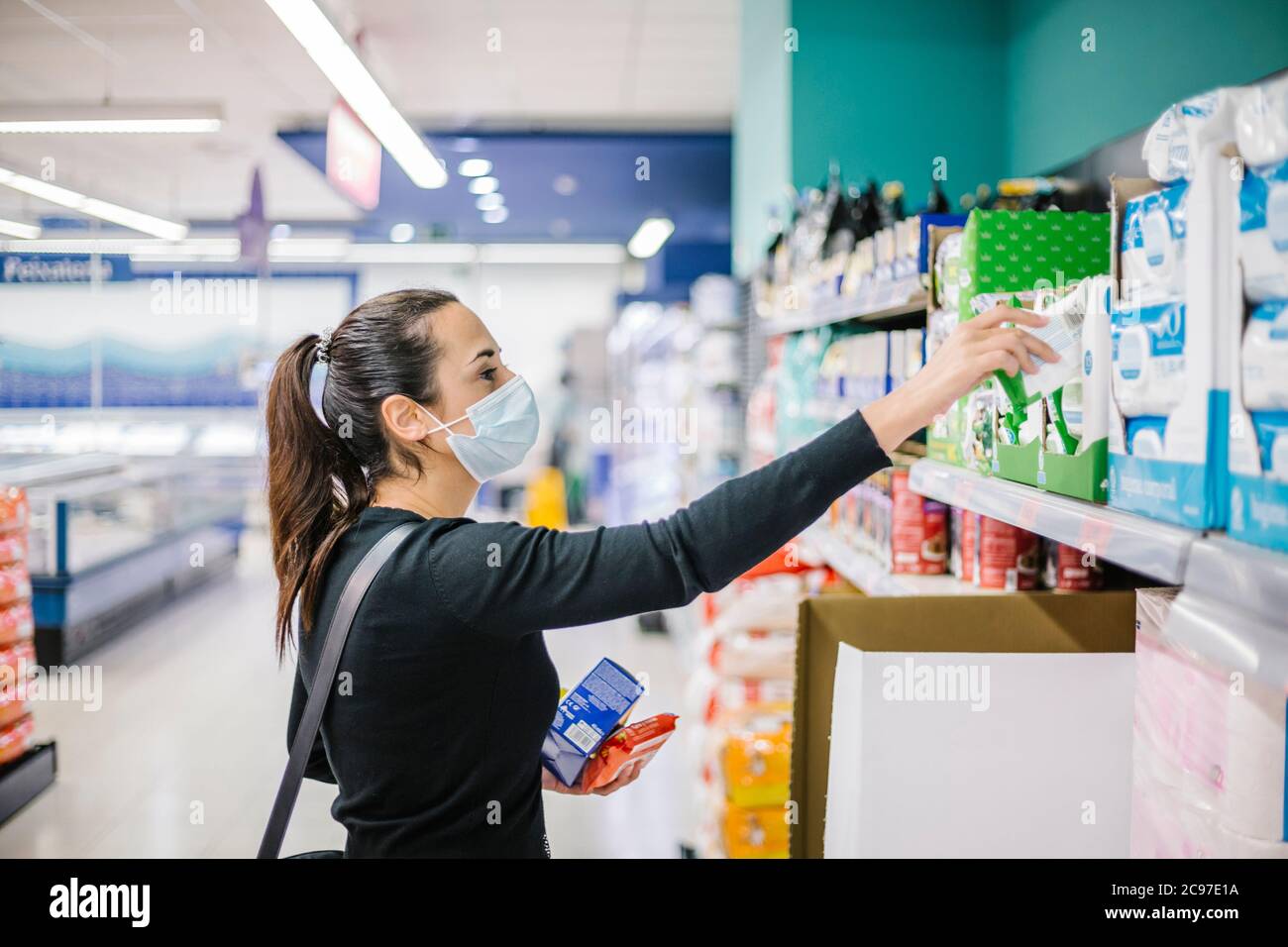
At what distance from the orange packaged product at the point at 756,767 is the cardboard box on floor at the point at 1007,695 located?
194 centimetres

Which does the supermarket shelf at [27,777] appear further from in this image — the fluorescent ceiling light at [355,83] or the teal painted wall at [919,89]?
the teal painted wall at [919,89]

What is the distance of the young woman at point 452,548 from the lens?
120 centimetres

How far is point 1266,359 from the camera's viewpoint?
79 centimetres

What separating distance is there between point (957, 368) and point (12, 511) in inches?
184

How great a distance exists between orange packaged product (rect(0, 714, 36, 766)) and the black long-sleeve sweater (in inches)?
150

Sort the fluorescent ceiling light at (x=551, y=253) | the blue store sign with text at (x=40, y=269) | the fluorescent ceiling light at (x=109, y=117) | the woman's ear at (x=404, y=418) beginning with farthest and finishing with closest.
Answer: the fluorescent ceiling light at (x=551, y=253) < the fluorescent ceiling light at (x=109, y=117) < the blue store sign with text at (x=40, y=269) < the woman's ear at (x=404, y=418)

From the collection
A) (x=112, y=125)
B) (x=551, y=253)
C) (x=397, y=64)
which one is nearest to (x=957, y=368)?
(x=112, y=125)

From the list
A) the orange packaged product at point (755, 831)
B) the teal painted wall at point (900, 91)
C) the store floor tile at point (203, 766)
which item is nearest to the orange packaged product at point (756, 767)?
the orange packaged product at point (755, 831)

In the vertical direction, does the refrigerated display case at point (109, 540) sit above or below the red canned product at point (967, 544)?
below

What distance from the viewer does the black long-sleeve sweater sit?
1190 millimetres

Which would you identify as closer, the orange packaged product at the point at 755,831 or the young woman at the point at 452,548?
the young woman at the point at 452,548

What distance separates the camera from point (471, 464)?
1602mm

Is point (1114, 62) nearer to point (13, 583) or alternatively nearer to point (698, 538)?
point (698, 538)
